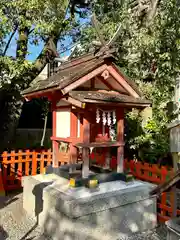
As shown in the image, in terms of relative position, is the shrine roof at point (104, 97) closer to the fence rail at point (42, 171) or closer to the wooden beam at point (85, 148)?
the wooden beam at point (85, 148)

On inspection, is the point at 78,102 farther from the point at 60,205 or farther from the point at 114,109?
the point at 60,205

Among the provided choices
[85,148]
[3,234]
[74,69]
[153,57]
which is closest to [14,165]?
[3,234]

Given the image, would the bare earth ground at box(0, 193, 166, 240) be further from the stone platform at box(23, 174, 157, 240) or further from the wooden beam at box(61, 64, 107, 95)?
the wooden beam at box(61, 64, 107, 95)

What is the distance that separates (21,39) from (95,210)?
6263 mm

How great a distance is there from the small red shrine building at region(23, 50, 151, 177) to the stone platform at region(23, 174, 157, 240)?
0.51 metres

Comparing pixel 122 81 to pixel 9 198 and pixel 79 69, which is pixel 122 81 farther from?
pixel 9 198

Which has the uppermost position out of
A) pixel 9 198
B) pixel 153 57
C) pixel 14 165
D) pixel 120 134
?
pixel 153 57

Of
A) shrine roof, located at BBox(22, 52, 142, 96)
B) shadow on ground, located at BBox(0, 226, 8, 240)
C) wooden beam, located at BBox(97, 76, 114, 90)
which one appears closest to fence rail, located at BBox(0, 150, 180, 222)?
shrine roof, located at BBox(22, 52, 142, 96)

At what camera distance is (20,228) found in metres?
4.86

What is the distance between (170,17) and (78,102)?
194 inches

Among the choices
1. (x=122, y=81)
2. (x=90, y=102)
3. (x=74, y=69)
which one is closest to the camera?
(x=90, y=102)

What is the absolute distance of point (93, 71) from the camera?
186 inches

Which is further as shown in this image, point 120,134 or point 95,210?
point 120,134

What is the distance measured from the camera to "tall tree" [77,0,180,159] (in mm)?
7613
